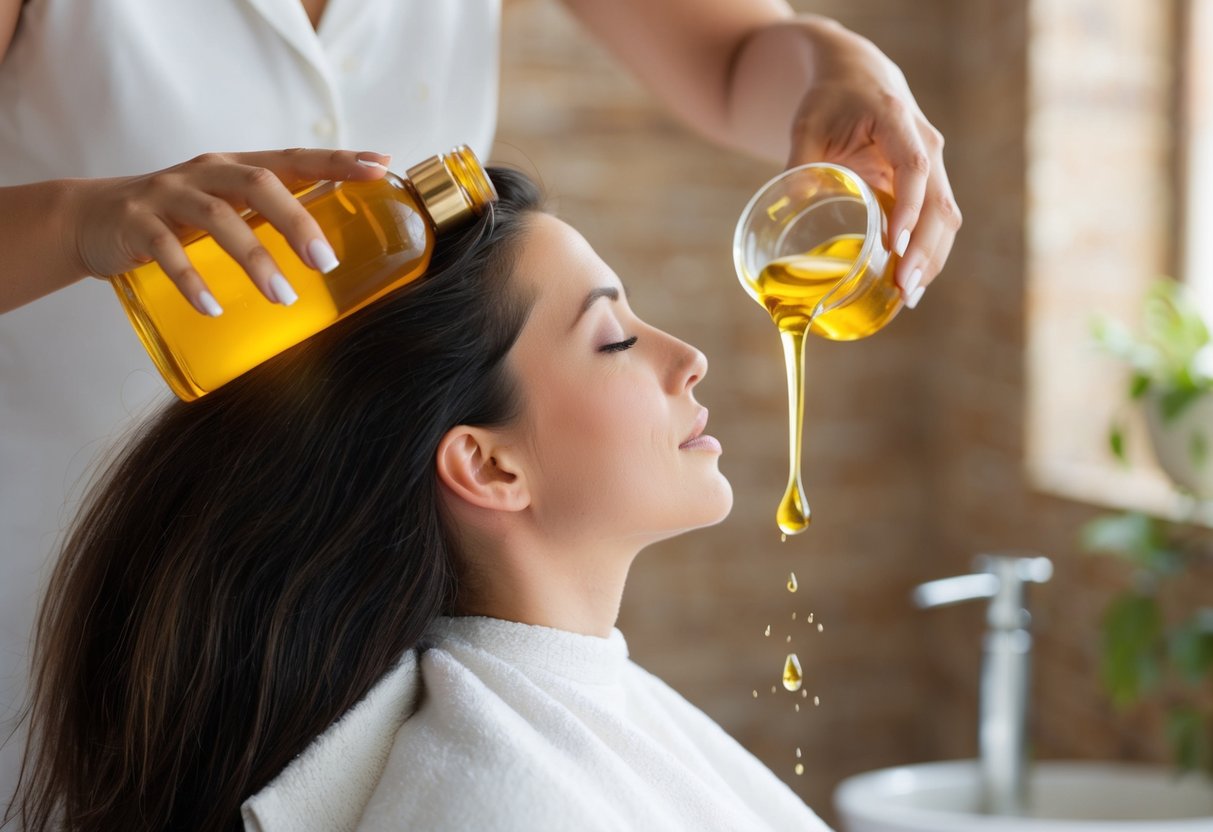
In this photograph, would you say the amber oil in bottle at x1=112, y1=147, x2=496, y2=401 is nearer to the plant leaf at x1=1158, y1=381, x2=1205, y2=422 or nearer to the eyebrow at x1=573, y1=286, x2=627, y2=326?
the eyebrow at x1=573, y1=286, x2=627, y2=326

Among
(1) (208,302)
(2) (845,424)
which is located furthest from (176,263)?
(2) (845,424)

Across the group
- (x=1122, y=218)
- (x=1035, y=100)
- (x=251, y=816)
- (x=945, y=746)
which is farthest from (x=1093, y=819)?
(x=251, y=816)

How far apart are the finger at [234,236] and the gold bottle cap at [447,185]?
0.52 feet

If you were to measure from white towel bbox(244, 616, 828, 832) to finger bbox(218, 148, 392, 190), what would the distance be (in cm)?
40

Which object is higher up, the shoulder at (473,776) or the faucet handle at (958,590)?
the shoulder at (473,776)

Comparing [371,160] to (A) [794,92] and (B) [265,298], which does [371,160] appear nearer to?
(B) [265,298]

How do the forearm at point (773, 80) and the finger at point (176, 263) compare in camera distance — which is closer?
the finger at point (176, 263)

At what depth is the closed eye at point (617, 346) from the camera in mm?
1089

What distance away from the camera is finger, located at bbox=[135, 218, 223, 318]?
2.39 feet

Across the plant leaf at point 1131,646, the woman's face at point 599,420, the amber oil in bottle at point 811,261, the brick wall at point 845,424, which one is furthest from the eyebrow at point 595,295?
the brick wall at point 845,424

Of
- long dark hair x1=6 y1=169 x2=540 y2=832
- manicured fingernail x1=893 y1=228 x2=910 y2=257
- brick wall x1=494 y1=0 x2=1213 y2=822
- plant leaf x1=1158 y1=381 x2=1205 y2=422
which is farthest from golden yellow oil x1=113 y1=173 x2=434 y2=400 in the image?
brick wall x1=494 y1=0 x2=1213 y2=822

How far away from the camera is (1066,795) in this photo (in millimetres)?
1933

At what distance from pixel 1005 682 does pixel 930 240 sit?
107 centimetres

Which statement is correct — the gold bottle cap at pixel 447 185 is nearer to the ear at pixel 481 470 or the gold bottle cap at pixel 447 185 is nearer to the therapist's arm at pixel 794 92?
the ear at pixel 481 470
